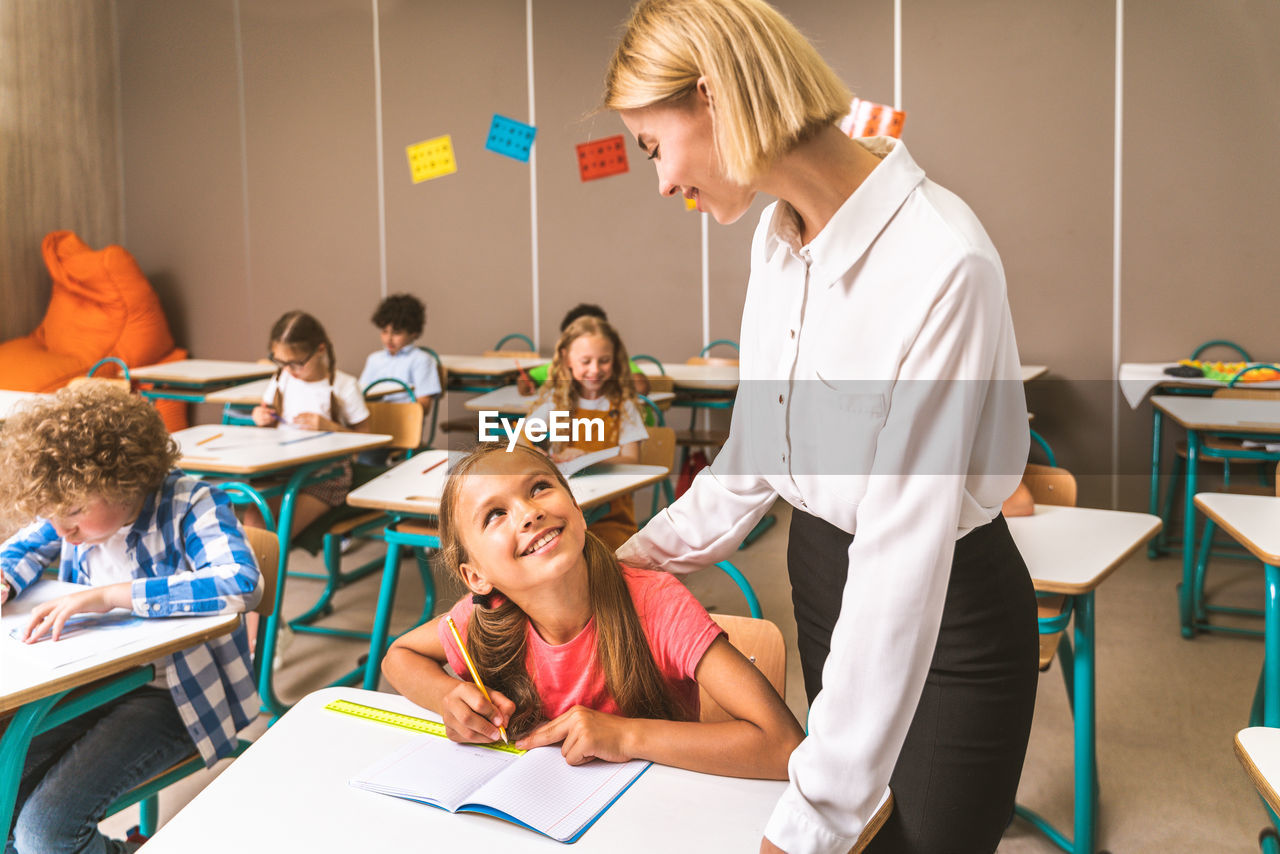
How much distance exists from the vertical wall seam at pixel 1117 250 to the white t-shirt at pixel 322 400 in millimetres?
A: 3564

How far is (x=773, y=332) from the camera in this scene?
99cm

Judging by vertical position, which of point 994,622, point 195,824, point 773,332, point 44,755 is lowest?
point 44,755

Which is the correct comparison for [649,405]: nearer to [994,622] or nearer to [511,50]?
[994,622]

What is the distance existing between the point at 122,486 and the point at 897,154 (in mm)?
1362

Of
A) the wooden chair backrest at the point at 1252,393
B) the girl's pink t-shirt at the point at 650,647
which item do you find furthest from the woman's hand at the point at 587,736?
the wooden chair backrest at the point at 1252,393

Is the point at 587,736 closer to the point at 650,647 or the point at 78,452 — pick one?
the point at 650,647

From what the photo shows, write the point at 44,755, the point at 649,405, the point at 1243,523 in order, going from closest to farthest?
1. the point at 44,755
2. the point at 1243,523
3. the point at 649,405

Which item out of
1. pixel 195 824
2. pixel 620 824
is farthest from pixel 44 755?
pixel 620 824

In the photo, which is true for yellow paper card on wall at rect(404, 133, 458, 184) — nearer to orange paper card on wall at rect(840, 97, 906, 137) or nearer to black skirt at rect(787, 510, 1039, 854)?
orange paper card on wall at rect(840, 97, 906, 137)

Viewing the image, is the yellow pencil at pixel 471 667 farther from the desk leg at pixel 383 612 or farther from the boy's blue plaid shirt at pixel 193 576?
the desk leg at pixel 383 612

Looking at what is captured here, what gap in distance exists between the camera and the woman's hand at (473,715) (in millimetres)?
1037

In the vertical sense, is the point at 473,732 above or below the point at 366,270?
below

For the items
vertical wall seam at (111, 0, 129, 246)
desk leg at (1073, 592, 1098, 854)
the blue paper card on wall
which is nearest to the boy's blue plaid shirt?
desk leg at (1073, 592, 1098, 854)

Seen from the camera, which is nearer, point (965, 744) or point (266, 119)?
point (965, 744)
